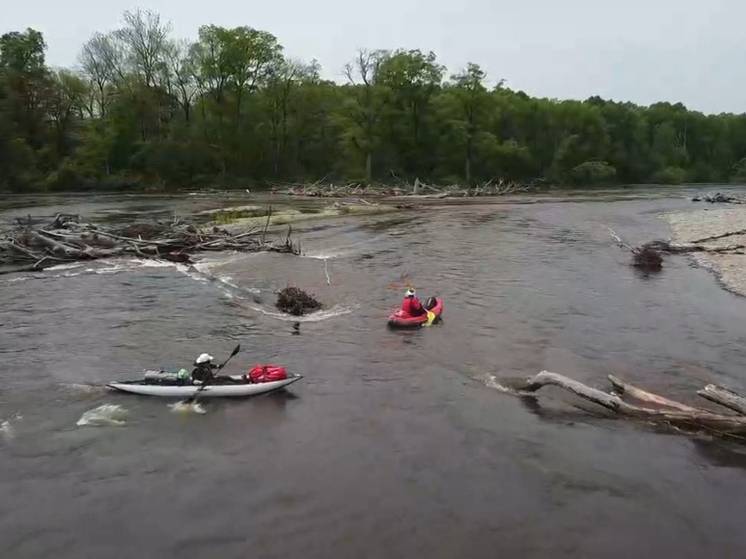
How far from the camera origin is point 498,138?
9794cm

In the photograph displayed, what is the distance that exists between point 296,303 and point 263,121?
74.3 m

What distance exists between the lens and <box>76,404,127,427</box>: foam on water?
14070 millimetres

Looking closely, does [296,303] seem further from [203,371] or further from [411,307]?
[203,371]

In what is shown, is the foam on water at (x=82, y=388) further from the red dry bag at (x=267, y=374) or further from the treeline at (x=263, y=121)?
the treeline at (x=263, y=121)

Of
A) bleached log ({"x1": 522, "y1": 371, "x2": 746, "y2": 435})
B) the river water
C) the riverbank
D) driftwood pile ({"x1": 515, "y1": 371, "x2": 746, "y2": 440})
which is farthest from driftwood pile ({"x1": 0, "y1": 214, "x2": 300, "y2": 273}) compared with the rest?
the riverbank

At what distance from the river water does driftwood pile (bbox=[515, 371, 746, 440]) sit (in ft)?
1.13

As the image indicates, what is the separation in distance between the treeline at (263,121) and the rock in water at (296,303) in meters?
64.0

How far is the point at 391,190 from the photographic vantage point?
7844 centimetres

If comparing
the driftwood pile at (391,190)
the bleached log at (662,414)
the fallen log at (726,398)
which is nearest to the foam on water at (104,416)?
the bleached log at (662,414)

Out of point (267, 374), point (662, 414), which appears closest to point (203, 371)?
point (267, 374)

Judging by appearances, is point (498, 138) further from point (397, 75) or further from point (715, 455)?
point (715, 455)

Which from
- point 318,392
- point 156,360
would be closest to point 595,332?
point 318,392

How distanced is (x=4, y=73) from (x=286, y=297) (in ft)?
230

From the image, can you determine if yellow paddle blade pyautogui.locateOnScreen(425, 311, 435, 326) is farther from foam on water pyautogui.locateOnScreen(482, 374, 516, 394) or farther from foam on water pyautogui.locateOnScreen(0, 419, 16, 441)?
foam on water pyautogui.locateOnScreen(0, 419, 16, 441)
